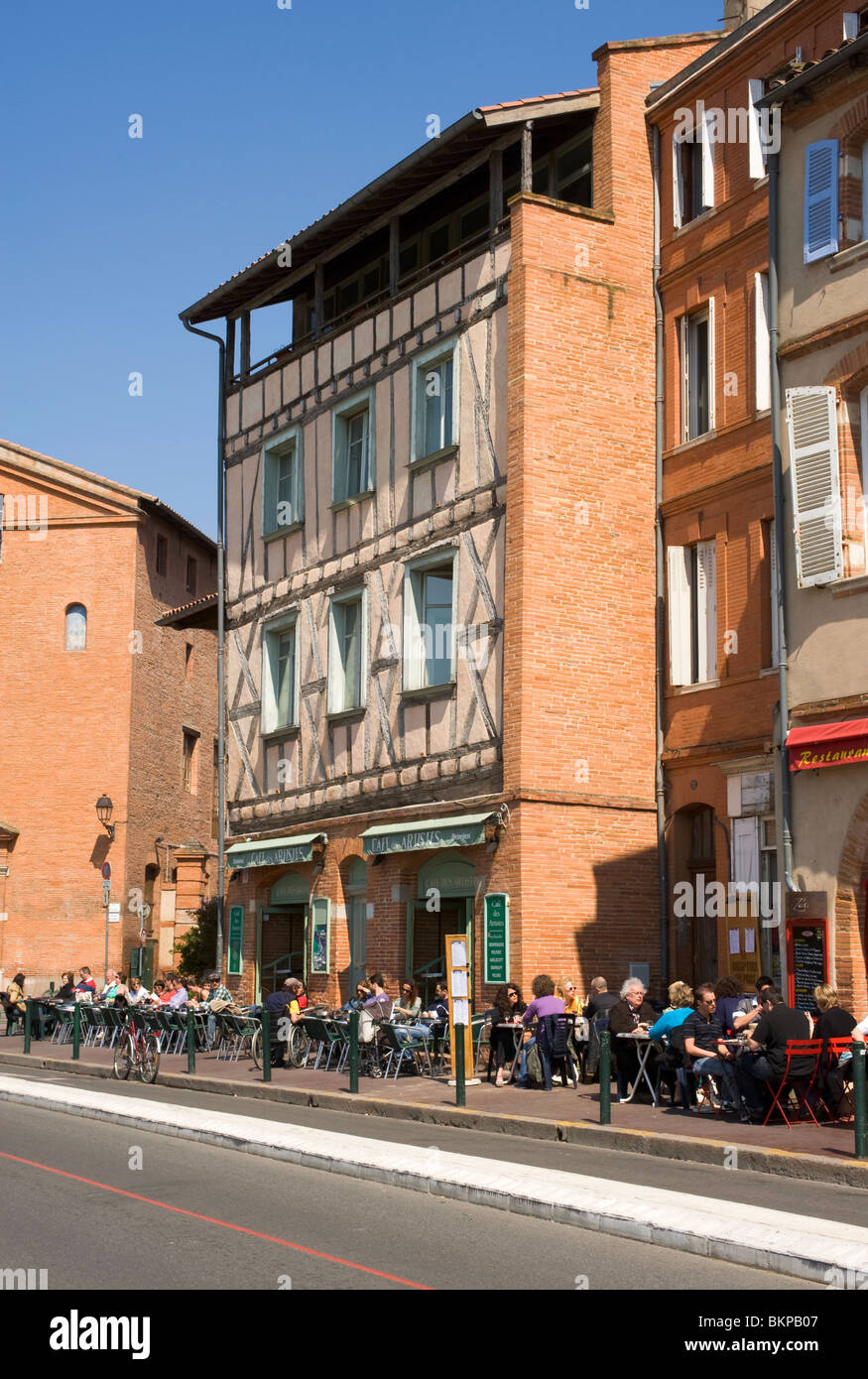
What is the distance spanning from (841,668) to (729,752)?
12.9ft

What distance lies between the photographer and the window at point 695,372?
21.7 m

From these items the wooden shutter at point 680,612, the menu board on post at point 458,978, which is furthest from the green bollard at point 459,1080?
the wooden shutter at point 680,612

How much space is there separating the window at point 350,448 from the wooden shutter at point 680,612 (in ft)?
18.5

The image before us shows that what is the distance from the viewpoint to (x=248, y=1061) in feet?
76.7

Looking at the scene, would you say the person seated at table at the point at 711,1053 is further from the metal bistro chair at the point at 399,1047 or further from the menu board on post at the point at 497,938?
the metal bistro chair at the point at 399,1047

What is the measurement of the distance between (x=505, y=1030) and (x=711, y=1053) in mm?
3977

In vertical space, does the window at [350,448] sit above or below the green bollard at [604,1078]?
above

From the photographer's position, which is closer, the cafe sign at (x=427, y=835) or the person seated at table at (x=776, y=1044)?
the person seated at table at (x=776, y=1044)

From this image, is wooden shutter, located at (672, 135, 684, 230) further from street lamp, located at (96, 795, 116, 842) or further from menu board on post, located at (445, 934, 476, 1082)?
street lamp, located at (96, 795, 116, 842)

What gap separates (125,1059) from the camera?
2181 cm

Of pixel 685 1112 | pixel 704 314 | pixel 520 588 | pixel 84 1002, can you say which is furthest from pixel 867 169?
pixel 84 1002

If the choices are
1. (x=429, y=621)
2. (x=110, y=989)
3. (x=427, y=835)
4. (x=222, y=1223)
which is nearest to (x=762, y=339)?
(x=429, y=621)
